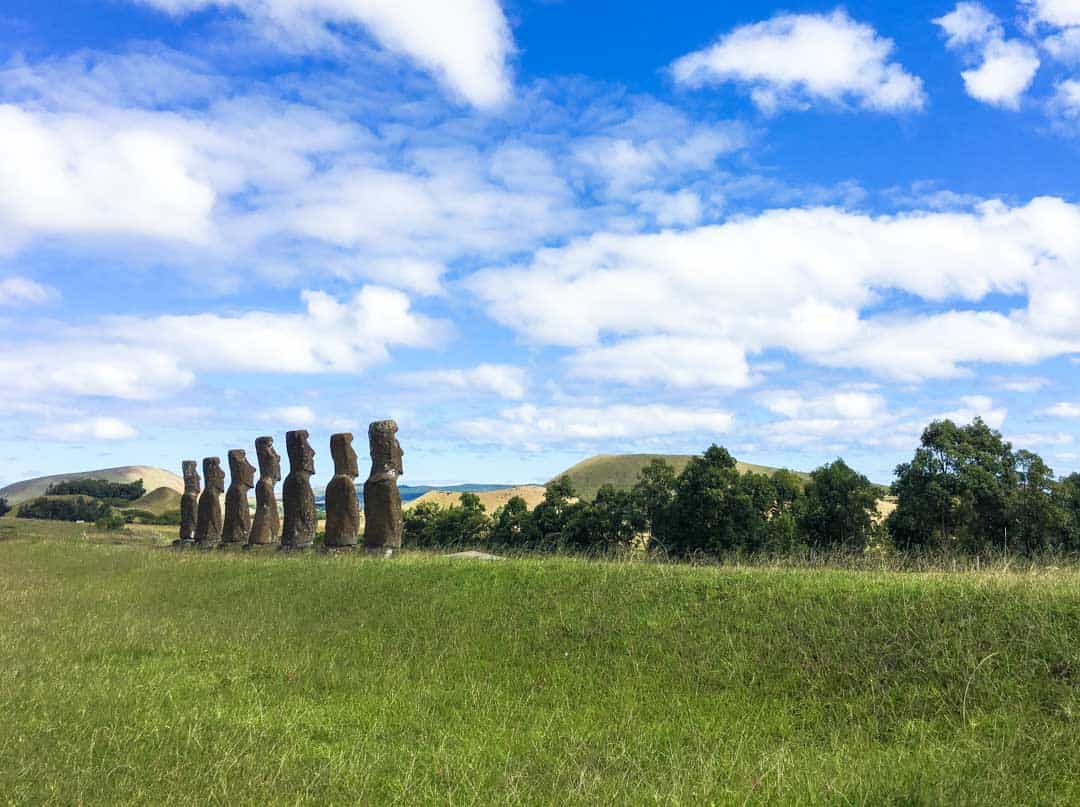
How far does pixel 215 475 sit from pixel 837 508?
27.1 metres

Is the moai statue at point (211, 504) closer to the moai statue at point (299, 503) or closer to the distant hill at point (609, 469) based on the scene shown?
the moai statue at point (299, 503)

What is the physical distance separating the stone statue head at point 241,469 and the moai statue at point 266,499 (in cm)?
92

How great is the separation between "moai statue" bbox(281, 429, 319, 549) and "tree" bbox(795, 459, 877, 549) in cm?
2102

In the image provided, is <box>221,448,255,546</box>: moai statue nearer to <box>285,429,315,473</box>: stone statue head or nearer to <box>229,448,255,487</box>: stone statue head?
<box>229,448,255,487</box>: stone statue head

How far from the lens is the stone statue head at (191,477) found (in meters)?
39.0

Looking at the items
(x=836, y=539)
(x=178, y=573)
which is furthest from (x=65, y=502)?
(x=836, y=539)

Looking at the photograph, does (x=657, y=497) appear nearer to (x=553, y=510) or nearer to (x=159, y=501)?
(x=553, y=510)

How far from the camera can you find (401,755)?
8.27 m

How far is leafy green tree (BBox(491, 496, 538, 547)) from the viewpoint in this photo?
140 ft

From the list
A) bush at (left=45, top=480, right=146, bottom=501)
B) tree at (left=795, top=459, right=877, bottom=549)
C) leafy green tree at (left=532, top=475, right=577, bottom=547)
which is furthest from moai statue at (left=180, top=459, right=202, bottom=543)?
bush at (left=45, top=480, right=146, bottom=501)

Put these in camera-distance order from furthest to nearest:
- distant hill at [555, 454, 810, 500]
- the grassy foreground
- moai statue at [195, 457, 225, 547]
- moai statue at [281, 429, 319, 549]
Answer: distant hill at [555, 454, 810, 500] → moai statue at [195, 457, 225, 547] → moai statue at [281, 429, 319, 549] → the grassy foreground

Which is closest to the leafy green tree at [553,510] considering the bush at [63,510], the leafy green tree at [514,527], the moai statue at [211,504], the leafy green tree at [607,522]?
the leafy green tree at [514,527]

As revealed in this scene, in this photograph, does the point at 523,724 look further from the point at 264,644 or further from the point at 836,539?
the point at 836,539

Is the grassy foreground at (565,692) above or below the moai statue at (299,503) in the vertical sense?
below
